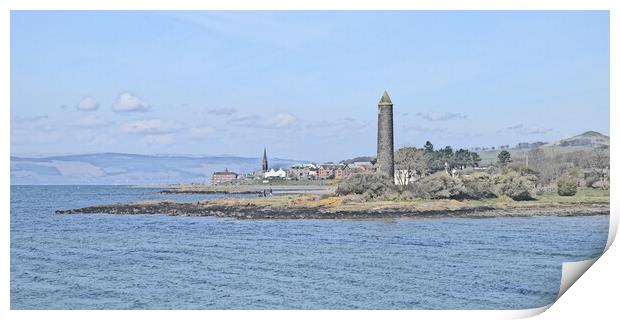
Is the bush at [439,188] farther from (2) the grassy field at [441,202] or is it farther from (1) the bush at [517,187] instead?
(1) the bush at [517,187]

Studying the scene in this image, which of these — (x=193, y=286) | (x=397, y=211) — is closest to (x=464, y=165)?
(x=397, y=211)

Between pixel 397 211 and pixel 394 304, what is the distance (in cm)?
1430

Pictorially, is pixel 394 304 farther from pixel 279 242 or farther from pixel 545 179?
pixel 545 179

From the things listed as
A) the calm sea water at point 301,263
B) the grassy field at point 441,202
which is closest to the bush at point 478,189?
the grassy field at point 441,202

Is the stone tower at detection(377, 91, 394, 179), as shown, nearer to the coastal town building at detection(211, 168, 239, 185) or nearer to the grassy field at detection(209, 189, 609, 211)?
the grassy field at detection(209, 189, 609, 211)

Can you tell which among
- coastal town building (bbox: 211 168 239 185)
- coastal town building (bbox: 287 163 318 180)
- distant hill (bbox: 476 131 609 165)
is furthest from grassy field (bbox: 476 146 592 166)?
coastal town building (bbox: 211 168 239 185)

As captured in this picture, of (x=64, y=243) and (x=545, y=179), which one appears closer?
(x=64, y=243)

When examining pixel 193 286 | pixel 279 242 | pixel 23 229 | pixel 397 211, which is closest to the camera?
pixel 193 286

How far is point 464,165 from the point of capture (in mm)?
43531

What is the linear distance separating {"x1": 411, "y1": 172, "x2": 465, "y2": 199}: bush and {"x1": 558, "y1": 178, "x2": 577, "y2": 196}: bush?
3435 mm

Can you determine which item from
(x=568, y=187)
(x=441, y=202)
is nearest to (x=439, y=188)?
(x=441, y=202)

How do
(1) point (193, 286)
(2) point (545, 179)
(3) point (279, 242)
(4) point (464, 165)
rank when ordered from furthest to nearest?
(4) point (464, 165), (2) point (545, 179), (3) point (279, 242), (1) point (193, 286)

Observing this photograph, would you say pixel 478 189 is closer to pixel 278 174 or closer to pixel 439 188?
pixel 439 188

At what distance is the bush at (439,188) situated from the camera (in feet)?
98.1
